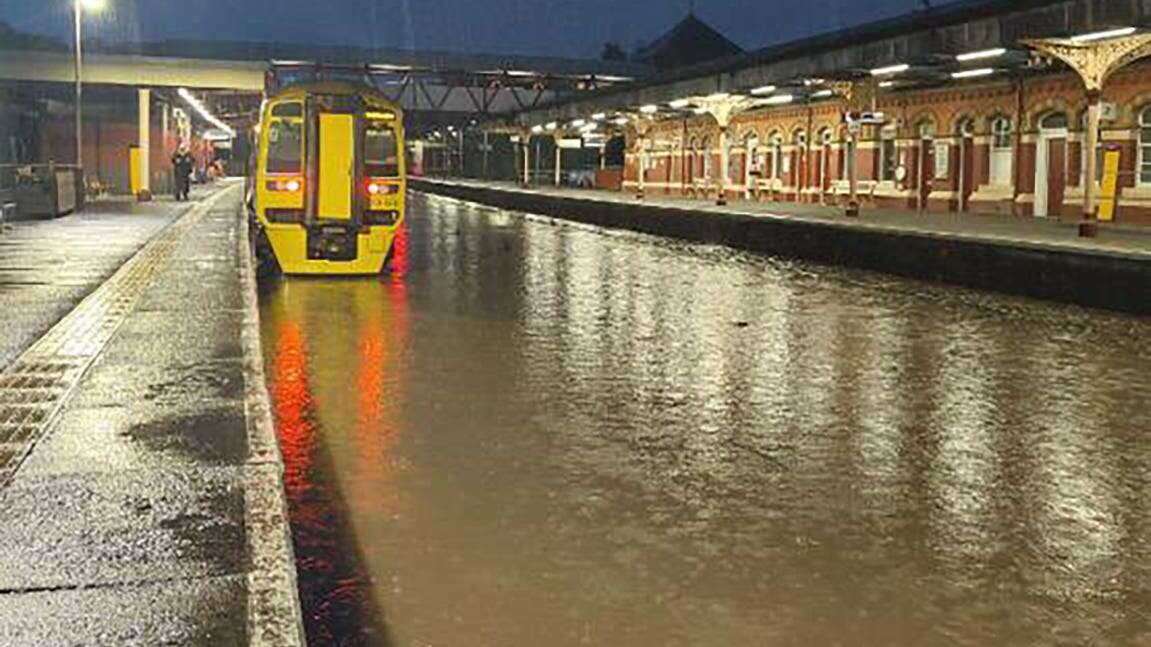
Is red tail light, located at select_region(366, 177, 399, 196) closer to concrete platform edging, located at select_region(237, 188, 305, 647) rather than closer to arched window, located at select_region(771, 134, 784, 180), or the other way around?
concrete platform edging, located at select_region(237, 188, 305, 647)

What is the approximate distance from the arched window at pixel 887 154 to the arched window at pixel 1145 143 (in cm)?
1162

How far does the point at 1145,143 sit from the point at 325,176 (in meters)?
18.8

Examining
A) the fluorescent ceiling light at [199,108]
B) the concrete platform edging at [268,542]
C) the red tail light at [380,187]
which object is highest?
the fluorescent ceiling light at [199,108]

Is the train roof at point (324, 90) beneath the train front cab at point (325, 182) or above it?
above

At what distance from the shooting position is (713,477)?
7191 millimetres

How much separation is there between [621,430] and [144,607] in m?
4.31

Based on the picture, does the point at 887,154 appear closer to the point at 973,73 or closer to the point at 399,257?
the point at 973,73

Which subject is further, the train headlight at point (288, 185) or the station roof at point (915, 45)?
the station roof at point (915, 45)

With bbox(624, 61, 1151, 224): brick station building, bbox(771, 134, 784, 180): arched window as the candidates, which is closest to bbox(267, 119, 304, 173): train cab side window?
bbox(624, 61, 1151, 224): brick station building

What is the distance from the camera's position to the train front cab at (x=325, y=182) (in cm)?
1852

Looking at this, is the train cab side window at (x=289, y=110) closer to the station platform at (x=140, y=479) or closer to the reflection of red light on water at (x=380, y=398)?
the reflection of red light on water at (x=380, y=398)

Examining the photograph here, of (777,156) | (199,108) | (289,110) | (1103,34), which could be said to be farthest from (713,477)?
(199,108)

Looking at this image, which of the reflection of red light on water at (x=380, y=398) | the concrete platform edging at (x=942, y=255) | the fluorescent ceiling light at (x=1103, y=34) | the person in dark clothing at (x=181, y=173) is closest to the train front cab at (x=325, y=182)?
the reflection of red light on water at (x=380, y=398)

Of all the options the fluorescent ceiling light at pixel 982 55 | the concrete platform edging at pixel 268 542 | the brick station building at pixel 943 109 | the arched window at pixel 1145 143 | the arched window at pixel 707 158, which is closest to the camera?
the concrete platform edging at pixel 268 542
